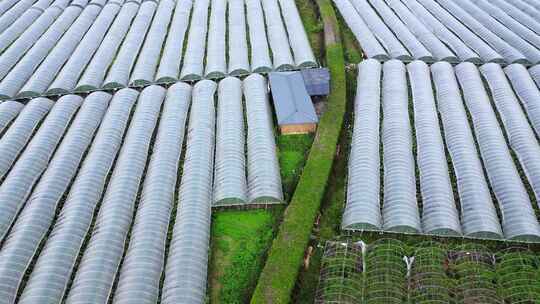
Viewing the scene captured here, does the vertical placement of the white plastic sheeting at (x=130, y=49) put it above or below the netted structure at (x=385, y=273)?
above

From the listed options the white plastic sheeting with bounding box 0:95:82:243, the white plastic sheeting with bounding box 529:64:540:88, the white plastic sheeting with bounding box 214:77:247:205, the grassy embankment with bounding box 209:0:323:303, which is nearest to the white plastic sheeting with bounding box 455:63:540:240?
the white plastic sheeting with bounding box 529:64:540:88

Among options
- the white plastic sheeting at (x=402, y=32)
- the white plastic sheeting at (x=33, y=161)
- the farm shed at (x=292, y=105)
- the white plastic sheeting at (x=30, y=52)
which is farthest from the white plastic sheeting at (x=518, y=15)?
the white plastic sheeting at (x=30, y=52)

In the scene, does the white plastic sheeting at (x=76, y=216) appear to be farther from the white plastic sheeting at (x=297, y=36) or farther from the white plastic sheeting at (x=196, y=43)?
the white plastic sheeting at (x=297, y=36)

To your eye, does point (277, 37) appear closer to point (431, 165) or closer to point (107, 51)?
point (107, 51)

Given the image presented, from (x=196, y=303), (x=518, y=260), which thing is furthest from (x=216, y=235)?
(x=518, y=260)

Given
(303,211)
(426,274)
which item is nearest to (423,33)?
(303,211)
